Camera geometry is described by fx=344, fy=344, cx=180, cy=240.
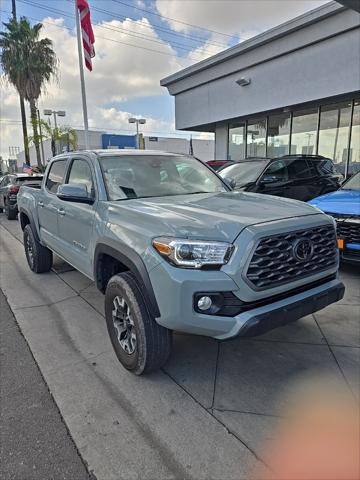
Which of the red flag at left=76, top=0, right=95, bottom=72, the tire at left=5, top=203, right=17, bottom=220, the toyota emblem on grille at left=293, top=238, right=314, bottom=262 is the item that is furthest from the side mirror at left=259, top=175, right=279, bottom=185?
the tire at left=5, top=203, right=17, bottom=220

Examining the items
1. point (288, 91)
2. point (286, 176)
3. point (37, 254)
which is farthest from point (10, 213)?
point (288, 91)

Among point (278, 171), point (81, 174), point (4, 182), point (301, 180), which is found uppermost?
point (81, 174)

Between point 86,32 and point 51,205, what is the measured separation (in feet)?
27.7

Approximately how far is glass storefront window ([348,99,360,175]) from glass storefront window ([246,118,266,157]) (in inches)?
152

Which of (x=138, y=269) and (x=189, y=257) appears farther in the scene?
(x=138, y=269)

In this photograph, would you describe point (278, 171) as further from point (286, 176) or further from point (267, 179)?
point (267, 179)

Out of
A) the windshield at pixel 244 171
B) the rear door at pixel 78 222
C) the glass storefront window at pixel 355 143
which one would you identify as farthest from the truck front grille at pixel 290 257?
the glass storefront window at pixel 355 143

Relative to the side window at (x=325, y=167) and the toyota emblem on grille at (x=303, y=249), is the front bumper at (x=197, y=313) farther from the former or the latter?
the side window at (x=325, y=167)

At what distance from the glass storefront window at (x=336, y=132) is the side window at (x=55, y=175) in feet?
34.0

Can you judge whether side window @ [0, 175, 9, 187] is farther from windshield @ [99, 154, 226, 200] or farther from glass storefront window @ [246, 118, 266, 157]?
windshield @ [99, 154, 226, 200]

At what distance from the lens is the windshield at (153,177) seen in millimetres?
3352

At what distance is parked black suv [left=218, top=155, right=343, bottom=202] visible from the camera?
766 cm

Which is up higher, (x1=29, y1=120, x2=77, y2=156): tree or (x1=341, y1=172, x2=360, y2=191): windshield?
(x1=29, y1=120, x2=77, y2=156): tree

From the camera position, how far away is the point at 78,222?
367 centimetres
